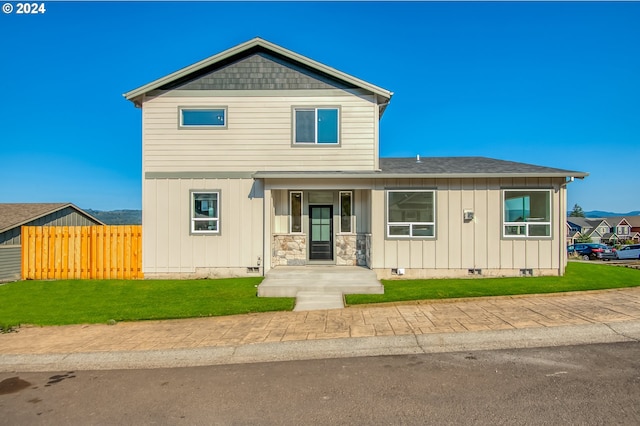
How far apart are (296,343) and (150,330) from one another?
9.76 ft

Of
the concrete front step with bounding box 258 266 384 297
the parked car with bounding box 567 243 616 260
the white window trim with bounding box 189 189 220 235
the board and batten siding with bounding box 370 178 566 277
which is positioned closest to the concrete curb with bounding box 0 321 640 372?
the concrete front step with bounding box 258 266 384 297

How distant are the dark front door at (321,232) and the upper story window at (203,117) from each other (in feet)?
14.2

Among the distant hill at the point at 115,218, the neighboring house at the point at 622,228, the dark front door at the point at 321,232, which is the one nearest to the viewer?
the dark front door at the point at 321,232

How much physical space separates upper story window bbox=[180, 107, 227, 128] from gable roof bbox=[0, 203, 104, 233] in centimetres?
1101

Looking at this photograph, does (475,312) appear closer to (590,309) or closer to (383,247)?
(590,309)

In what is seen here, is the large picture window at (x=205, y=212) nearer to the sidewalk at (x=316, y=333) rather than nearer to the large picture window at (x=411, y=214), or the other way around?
the sidewalk at (x=316, y=333)

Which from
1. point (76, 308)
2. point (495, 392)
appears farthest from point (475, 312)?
point (76, 308)

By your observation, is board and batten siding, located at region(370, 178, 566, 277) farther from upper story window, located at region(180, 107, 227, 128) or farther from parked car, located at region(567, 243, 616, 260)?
parked car, located at region(567, 243, 616, 260)

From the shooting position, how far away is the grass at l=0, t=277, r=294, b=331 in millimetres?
8125

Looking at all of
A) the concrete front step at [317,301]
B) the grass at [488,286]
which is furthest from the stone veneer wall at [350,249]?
the concrete front step at [317,301]

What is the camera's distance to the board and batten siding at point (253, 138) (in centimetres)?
1309

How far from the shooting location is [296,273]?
1174 cm

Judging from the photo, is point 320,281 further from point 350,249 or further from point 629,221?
point 629,221

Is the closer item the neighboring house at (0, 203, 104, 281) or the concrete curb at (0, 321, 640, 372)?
the concrete curb at (0, 321, 640, 372)
